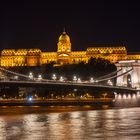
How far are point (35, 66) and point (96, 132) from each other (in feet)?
372

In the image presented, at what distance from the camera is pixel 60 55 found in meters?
153

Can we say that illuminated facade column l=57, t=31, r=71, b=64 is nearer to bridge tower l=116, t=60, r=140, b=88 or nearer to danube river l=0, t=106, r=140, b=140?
bridge tower l=116, t=60, r=140, b=88

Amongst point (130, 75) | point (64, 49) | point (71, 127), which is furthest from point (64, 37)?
point (71, 127)

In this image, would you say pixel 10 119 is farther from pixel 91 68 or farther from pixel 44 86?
pixel 91 68

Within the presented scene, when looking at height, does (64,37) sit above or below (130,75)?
Answer: above

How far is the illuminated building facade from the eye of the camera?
490 feet

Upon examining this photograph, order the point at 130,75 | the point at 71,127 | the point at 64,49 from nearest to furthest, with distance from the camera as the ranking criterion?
the point at 71,127, the point at 130,75, the point at 64,49

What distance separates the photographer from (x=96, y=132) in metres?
35.3

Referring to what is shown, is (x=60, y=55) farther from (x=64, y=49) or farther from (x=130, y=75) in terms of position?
(x=130, y=75)

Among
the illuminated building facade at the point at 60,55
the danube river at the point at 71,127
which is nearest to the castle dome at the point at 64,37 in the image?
the illuminated building facade at the point at 60,55

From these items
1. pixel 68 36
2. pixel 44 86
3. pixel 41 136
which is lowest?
pixel 41 136

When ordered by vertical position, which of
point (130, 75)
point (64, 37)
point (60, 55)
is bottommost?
point (130, 75)

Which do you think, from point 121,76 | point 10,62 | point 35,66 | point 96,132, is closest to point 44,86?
point 96,132

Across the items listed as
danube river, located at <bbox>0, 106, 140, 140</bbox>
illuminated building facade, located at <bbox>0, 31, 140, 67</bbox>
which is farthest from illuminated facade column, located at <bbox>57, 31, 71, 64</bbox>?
danube river, located at <bbox>0, 106, 140, 140</bbox>
